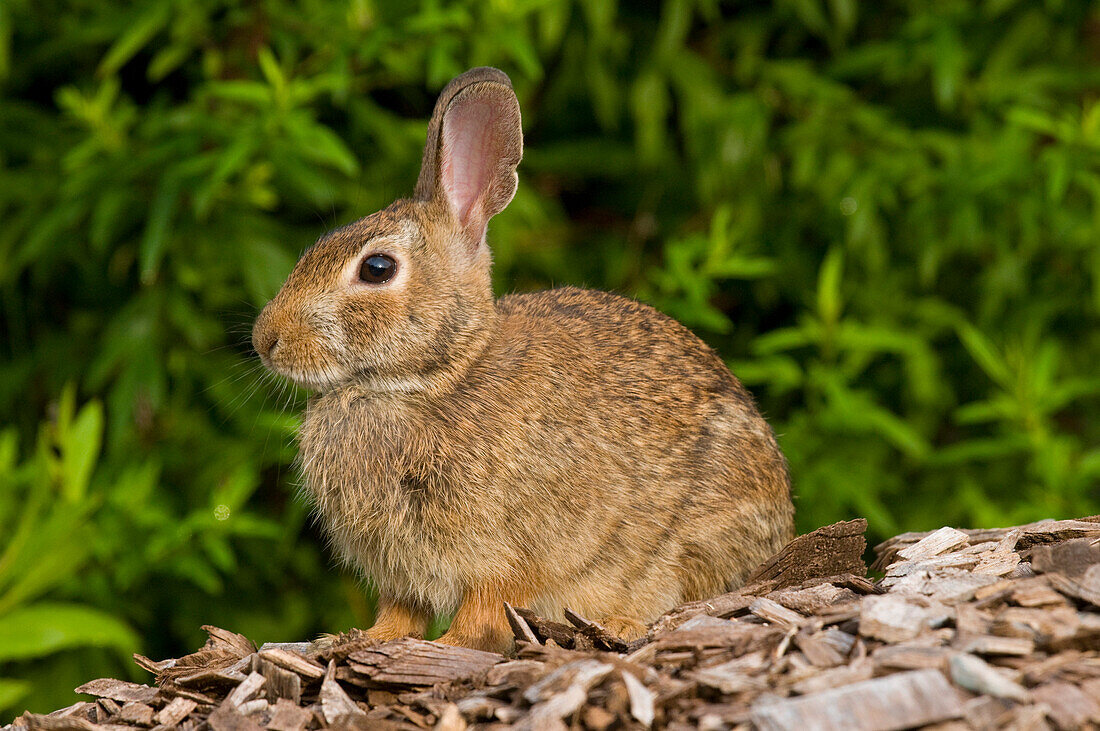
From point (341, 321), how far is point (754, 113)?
12.0ft

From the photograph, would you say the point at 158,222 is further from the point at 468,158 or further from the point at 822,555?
the point at 822,555

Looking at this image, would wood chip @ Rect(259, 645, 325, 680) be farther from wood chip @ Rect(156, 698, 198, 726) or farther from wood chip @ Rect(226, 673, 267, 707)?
wood chip @ Rect(156, 698, 198, 726)

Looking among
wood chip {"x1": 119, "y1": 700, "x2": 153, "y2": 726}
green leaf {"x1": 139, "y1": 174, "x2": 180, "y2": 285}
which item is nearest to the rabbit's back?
wood chip {"x1": 119, "y1": 700, "x2": 153, "y2": 726}

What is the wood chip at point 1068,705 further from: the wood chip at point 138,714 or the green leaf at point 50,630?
the green leaf at point 50,630

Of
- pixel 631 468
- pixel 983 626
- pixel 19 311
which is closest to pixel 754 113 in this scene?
pixel 631 468

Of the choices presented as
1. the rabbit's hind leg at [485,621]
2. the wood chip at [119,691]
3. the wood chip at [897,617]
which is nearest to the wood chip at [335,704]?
the rabbit's hind leg at [485,621]

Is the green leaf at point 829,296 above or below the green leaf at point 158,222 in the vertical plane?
below

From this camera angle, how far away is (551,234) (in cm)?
739

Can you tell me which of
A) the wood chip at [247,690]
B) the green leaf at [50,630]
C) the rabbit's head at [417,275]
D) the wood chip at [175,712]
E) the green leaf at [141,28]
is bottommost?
the green leaf at [50,630]

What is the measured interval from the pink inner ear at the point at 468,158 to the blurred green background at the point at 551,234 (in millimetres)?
1117

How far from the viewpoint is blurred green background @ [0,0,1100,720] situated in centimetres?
571

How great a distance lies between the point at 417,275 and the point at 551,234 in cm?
337

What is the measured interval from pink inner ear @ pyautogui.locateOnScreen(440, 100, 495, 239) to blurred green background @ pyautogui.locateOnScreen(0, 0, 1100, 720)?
3.66 ft

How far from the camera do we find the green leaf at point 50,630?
183 inches
